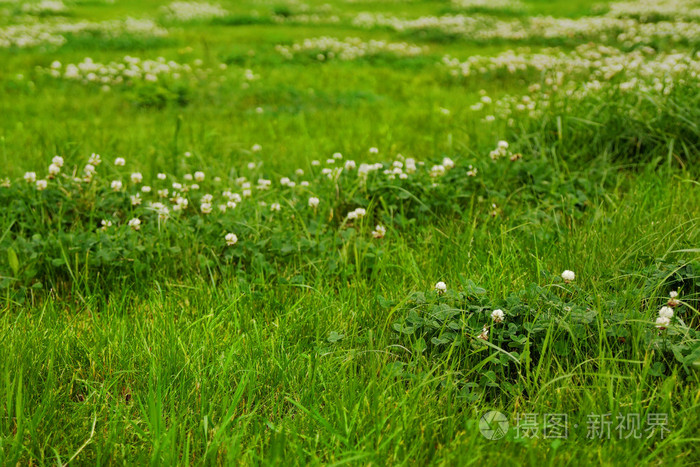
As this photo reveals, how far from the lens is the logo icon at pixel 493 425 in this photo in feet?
5.98

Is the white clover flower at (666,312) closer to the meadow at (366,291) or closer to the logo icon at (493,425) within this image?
the meadow at (366,291)

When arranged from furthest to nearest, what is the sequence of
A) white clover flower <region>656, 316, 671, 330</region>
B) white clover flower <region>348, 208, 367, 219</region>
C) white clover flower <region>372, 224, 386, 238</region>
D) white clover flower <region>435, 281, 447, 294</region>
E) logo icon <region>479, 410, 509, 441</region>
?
white clover flower <region>348, 208, 367, 219</region>, white clover flower <region>372, 224, 386, 238</region>, white clover flower <region>435, 281, 447, 294</region>, white clover flower <region>656, 316, 671, 330</region>, logo icon <region>479, 410, 509, 441</region>

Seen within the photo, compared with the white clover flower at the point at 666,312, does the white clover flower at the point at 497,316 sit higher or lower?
lower

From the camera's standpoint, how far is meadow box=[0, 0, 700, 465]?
6.10ft

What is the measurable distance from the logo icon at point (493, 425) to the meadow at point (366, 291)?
0.01 meters

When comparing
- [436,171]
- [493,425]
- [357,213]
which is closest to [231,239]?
[357,213]

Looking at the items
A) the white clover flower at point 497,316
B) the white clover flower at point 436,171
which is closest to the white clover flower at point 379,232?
the white clover flower at point 436,171

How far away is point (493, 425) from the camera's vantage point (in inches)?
73.1

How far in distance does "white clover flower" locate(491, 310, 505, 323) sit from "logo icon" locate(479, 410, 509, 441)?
1.30 feet

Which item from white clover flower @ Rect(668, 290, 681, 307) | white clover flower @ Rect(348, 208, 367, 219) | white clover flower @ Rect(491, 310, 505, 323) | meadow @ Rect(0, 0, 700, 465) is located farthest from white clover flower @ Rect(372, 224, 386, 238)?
white clover flower @ Rect(668, 290, 681, 307)

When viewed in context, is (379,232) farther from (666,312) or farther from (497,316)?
(666,312)

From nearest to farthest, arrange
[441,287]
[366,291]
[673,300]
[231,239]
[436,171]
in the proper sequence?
1. [673,300]
2. [441,287]
3. [366,291]
4. [231,239]
5. [436,171]

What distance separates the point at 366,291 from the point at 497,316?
2.81ft

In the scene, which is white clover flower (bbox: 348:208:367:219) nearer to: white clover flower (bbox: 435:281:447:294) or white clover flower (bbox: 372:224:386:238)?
white clover flower (bbox: 372:224:386:238)
